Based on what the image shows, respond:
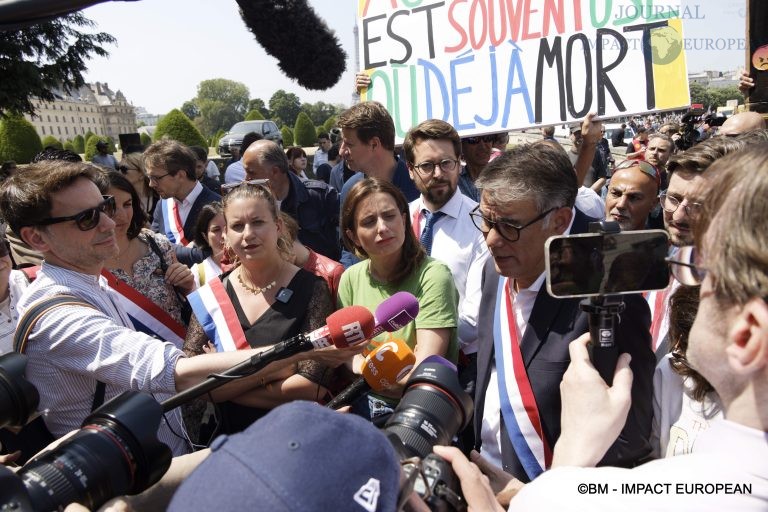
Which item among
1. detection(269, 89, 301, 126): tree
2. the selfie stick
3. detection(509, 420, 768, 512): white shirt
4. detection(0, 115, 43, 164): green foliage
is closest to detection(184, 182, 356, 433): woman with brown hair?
the selfie stick

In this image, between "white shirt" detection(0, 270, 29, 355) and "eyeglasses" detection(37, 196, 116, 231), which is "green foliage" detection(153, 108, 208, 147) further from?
"eyeglasses" detection(37, 196, 116, 231)

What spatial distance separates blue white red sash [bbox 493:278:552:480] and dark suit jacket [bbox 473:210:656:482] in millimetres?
27

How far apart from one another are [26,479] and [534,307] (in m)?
1.56

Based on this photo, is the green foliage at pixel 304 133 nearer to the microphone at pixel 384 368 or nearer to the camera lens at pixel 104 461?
the microphone at pixel 384 368

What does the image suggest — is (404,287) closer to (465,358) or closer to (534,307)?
(465,358)

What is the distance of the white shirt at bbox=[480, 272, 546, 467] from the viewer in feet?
6.80

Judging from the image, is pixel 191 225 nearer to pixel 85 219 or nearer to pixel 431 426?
pixel 85 219

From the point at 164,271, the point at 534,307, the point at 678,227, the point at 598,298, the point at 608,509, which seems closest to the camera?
the point at 608,509

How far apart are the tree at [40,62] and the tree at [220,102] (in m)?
93.3

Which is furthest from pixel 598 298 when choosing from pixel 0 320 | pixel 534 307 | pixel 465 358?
pixel 0 320

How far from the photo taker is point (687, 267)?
1189 mm

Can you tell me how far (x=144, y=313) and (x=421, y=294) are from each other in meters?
1.55

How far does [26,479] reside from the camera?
3.92 feet

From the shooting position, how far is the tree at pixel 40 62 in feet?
50.8
